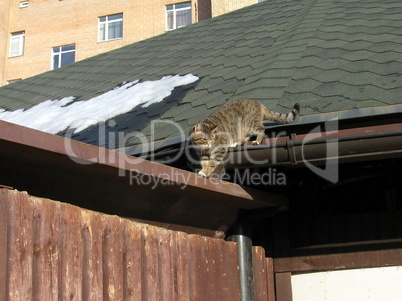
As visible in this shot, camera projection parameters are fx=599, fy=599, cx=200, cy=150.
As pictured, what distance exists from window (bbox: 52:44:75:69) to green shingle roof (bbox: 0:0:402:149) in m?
20.9

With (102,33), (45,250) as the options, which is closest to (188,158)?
(45,250)

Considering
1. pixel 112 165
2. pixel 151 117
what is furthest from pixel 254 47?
pixel 112 165

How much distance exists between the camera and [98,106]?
7.25 metres

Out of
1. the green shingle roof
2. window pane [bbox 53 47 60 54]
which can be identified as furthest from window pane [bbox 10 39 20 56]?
the green shingle roof

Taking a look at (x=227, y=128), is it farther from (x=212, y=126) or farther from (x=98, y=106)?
(x=98, y=106)

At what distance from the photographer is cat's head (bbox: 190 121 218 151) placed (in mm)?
5207

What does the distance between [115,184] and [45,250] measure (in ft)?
2.93

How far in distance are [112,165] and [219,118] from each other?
2285mm

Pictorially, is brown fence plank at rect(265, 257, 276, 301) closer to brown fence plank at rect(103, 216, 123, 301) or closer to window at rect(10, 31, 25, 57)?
brown fence plank at rect(103, 216, 123, 301)

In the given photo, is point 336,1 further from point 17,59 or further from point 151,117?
point 17,59

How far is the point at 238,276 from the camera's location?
474 centimetres

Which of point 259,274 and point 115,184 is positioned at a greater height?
point 115,184

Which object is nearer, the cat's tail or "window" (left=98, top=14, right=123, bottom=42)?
the cat's tail

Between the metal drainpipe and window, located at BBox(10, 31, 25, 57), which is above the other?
window, located at BBox(10, 31, 25, 57)
